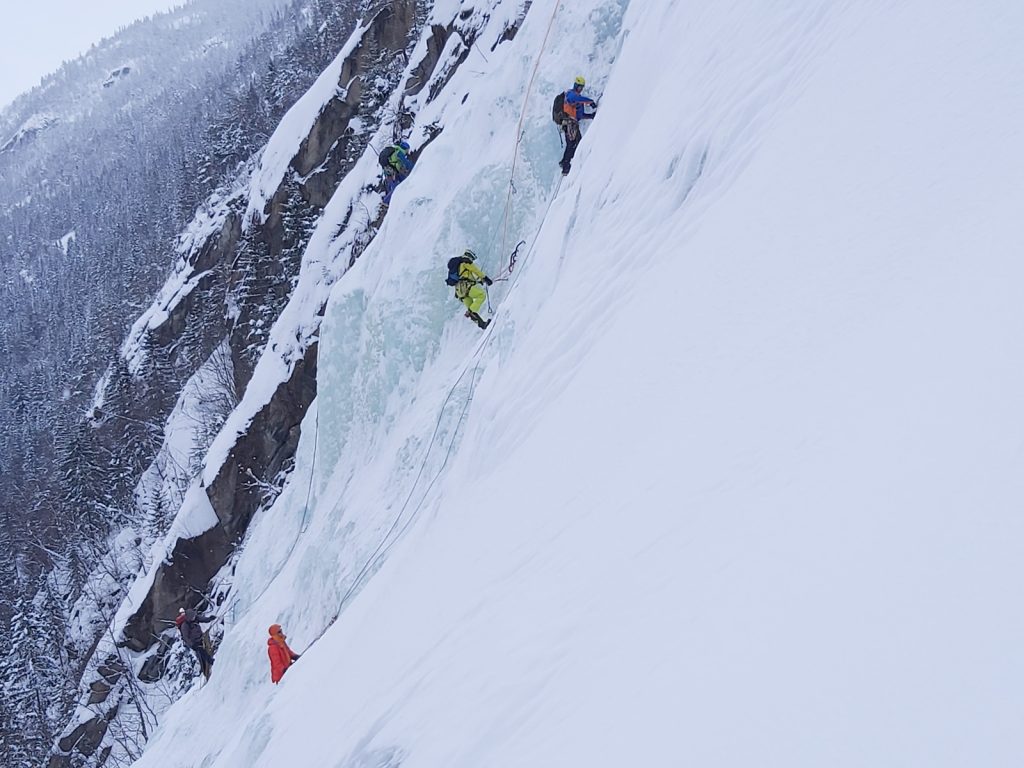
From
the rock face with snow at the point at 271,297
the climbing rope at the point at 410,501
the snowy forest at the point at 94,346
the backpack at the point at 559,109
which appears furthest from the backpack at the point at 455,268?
the snowy forest at the point at 94,346

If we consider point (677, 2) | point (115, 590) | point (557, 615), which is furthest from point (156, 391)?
point (557, 615)

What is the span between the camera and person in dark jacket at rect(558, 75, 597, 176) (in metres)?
9.86

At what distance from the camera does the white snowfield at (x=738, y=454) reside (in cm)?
185

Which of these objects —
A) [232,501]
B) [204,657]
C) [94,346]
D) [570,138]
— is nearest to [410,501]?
[570,138]

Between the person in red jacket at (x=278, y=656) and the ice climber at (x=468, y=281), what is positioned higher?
the ice climber at (x=468, y=281)

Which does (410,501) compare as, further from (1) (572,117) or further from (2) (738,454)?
(2) (738,454)

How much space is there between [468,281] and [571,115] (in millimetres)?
2522

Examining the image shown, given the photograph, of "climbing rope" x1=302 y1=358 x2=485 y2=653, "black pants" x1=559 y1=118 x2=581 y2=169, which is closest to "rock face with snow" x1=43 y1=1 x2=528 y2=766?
"black pants" x1=559 y1=118 x2=581 y2=169

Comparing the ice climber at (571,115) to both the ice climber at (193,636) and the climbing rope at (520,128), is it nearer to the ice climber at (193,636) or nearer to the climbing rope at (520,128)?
the climbing rope at (520,128)

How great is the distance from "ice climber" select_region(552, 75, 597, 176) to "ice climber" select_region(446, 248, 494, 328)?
1.77m

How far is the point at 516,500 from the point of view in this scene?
5.07 metres

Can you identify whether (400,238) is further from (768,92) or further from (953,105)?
(953,105)

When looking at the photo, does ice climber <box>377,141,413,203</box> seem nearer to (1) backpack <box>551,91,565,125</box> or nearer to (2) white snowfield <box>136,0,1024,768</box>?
(1) backpack <box>551,91,565,125</box>

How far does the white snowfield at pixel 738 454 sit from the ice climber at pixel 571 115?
1033 millimetres
